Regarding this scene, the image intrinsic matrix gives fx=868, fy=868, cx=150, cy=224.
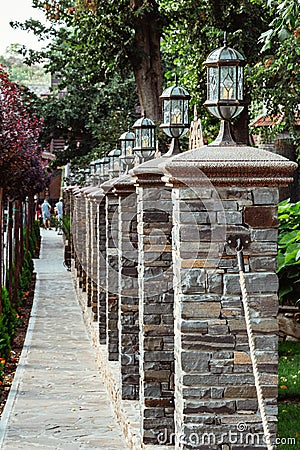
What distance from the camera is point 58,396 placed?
8.84 metres

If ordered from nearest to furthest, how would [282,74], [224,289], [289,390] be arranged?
[224,289]
[289,390]
[282,74]

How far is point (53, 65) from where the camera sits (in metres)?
25.5

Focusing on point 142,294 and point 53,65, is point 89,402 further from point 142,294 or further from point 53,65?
point 53,65

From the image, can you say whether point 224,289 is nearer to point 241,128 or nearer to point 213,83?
point 213,83

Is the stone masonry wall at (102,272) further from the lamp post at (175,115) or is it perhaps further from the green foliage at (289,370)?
the lamp post at (175,115)

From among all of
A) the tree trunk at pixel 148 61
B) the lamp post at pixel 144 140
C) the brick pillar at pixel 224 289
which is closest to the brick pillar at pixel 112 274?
the lamp post at pixel 144 140

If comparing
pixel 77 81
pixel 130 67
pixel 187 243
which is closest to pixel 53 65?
pixel 77 81

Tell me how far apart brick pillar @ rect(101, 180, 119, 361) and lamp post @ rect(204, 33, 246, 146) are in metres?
4.50

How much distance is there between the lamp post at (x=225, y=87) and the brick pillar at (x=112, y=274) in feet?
14.8

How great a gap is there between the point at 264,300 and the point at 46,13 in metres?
16.0

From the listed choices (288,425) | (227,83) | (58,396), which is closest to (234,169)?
(227,83)

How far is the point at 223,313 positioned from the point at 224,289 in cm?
12

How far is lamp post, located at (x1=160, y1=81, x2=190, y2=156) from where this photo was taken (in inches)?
241

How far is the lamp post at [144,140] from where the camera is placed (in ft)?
23.2
